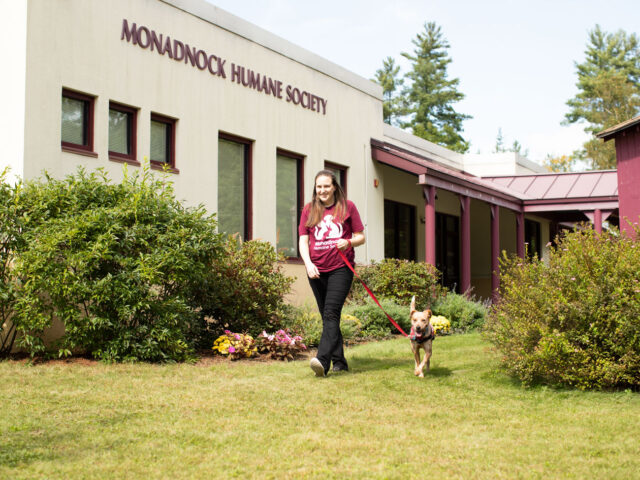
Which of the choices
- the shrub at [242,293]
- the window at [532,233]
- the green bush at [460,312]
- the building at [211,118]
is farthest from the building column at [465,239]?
the window at [532,233]

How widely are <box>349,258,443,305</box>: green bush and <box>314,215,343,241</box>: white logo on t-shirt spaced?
17.1ft

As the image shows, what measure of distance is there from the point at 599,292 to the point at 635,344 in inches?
18.8

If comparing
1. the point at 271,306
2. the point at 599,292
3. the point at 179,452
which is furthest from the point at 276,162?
the point at 179,452

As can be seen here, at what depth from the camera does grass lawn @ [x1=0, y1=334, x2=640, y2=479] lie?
3654mm

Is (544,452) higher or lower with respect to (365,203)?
lower

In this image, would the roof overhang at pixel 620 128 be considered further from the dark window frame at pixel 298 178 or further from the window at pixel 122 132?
the window at pixel 122 132

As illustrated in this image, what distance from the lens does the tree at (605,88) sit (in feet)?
134

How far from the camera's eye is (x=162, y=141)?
9883 millimetres

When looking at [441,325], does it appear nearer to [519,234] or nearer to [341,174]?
[341,174]

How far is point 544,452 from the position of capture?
3922 mm

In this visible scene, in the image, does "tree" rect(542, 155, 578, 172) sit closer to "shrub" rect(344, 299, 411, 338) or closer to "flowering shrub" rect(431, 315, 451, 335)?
"flowering shrub" rect(431, 315, 451, 335)

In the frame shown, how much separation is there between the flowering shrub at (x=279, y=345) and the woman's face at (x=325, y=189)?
2.11 metres

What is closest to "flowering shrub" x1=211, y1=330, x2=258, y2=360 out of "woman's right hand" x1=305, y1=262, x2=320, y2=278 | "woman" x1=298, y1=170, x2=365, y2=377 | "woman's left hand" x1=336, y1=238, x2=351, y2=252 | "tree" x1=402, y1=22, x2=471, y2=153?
"woman" x1=298, y1=170, x2=365, y2=377

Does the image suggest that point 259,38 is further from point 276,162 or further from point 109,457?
point 109,457
